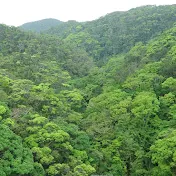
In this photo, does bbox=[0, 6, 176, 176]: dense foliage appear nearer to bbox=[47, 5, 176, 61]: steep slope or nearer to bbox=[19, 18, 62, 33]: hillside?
bbox=[47, 5, 176, 61]: steep slope

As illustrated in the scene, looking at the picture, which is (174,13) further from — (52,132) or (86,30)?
(52,132)

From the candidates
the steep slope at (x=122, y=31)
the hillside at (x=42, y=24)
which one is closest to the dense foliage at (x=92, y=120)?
the steep slope at (x=122, y=31)

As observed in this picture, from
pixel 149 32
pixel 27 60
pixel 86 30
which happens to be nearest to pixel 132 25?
pixel 149 32

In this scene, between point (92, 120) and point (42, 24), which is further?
point (42, 24)

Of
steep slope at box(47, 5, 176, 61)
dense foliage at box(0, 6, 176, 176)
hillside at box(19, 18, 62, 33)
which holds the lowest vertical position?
dense foliage at box(0, 6, 176, 176)

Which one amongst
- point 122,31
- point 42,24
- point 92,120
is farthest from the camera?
point 42,24

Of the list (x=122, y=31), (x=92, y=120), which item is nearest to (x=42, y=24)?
(x=122, y=31)

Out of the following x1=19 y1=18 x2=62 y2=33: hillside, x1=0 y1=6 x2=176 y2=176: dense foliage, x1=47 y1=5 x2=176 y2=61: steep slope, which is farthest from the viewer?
x1=19 y1=18 x2=62 y2=33: hillside

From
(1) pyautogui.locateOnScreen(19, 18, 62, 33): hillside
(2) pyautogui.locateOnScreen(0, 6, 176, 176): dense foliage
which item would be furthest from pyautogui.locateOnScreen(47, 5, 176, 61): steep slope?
(1) pyautogui.locateOnScreen(19, 18, 62, 33): hillside

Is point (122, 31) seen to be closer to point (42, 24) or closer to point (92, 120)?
point (92, 120)

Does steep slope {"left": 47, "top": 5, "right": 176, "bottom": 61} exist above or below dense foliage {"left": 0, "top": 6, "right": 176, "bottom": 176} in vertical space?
above
